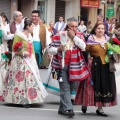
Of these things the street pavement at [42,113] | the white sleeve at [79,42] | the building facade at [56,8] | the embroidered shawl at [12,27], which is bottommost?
the street pavement at [42,113]

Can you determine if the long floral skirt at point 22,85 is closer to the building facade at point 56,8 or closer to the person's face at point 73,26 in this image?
the person's face at point 73,26

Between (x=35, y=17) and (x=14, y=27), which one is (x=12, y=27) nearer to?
(x=14, y=27)

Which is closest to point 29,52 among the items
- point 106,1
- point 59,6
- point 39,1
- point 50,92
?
point 50,92

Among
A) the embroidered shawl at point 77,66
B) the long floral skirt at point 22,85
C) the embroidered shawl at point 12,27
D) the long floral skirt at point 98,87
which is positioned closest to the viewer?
the embroidered shawl at point 77,66

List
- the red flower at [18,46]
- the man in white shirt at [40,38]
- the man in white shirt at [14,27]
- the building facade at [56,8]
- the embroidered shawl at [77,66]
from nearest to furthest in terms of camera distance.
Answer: the embroidered shawl at [77,66] → the red flower at [18,46] → the man in white shirt at [14,27] → the man in white shirt at [40,38] → the building facade at [56,8]

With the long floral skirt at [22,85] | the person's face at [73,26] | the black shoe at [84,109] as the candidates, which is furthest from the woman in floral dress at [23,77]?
the person's face at [73,26]

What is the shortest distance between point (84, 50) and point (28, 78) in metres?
1.46

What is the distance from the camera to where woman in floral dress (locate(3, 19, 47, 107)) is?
8.86m


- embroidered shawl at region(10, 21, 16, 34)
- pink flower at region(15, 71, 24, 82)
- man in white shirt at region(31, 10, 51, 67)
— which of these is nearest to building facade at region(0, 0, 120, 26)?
man in white shirt at region(31, 10, 51, 67)

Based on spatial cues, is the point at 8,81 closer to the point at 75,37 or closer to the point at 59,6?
the point at 75,37

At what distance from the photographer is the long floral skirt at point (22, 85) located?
886 cm

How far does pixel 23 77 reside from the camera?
8867mm

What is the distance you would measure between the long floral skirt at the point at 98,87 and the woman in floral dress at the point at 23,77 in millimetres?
1213

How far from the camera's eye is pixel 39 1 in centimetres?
3222
